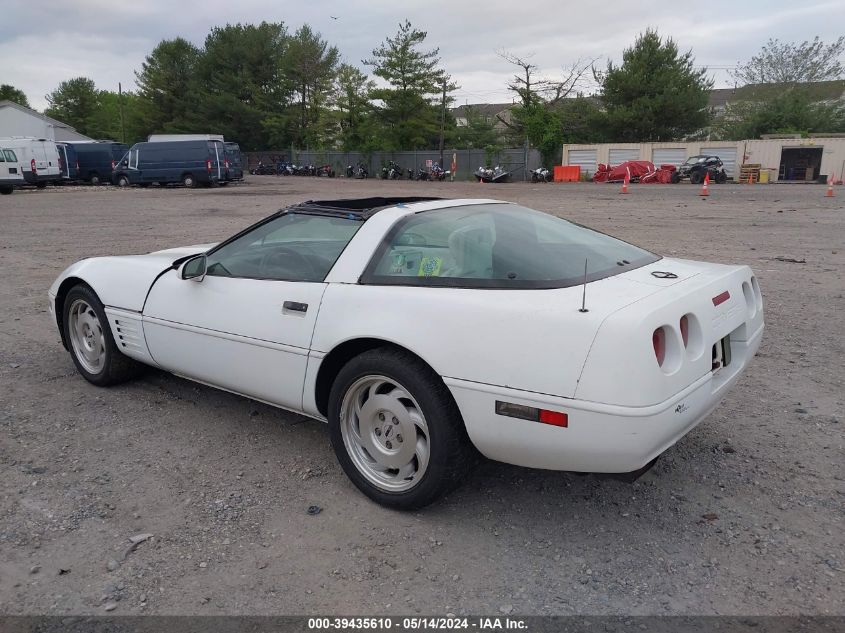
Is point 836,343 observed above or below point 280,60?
below

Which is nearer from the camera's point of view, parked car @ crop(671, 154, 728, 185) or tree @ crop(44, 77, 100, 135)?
parked car @ crop(671, 154, 728, 185)

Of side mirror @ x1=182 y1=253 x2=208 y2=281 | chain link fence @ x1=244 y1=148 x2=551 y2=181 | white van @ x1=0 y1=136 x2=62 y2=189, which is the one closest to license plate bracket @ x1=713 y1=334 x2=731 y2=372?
side mirror @ x1=182 y1=253 x2=208 y2=281

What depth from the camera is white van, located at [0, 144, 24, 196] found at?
26.3 meters

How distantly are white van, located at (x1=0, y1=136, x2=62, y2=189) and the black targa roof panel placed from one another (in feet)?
92.9

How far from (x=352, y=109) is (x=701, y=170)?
29.8 metres

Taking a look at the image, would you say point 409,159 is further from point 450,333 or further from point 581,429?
point 581,429

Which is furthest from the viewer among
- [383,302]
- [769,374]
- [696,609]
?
[769,374]

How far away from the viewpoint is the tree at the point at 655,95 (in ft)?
143

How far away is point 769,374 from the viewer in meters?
4.52

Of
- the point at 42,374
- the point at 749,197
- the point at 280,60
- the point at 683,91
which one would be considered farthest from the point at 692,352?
the point at 280,60

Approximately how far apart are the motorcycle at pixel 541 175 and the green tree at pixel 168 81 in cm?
3876

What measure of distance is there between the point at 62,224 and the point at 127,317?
1334cm

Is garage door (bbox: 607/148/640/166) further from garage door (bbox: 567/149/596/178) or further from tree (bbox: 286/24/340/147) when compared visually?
tree (bbox: 286/24/340/147)

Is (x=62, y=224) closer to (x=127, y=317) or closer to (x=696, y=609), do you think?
(x=127, y=317)
